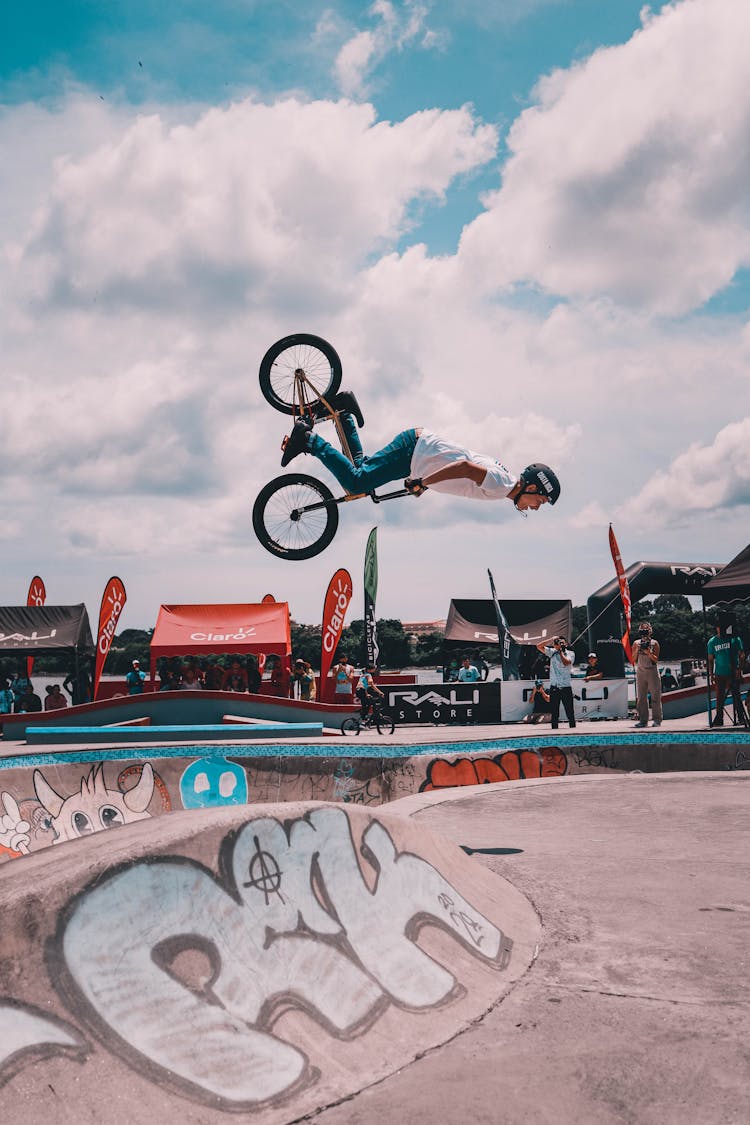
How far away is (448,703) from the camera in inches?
846

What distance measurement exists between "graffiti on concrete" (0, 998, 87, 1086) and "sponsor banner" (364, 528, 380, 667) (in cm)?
2392

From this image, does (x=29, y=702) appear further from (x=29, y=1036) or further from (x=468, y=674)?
(x=29, y=1036)

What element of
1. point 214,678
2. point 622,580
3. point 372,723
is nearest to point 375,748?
point 372,723

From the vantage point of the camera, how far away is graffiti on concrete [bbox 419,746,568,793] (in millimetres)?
13078

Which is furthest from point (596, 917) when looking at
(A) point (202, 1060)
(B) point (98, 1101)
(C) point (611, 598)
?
(C) point (611, 598)

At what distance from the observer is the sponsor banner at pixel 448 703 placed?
70.1 ft

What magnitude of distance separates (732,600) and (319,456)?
942cm

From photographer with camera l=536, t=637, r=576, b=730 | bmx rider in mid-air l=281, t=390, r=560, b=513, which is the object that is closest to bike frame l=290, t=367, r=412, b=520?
bmx rider in mid-air l=281, t=390, r=560, b=513

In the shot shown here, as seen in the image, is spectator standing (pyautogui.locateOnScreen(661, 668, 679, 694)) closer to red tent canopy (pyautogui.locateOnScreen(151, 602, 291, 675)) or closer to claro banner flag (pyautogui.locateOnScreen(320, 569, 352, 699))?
Answer: claro banner flag (pyautogui.locateOnScreen(320, 569, 352, 699))

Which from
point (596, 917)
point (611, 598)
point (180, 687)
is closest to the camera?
point (596, 917)

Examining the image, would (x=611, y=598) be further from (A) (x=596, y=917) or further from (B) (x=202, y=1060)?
(B) (x=202, y=1060)

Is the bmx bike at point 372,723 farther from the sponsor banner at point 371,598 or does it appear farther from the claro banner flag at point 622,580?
the claro banner flag at point 622,580

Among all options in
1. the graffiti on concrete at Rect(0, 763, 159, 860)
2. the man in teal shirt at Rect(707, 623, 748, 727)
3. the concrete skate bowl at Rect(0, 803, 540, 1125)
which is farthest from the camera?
the man in teal shirt at Rect(707, 623, 748, 727)

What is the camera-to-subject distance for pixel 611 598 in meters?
26.7
